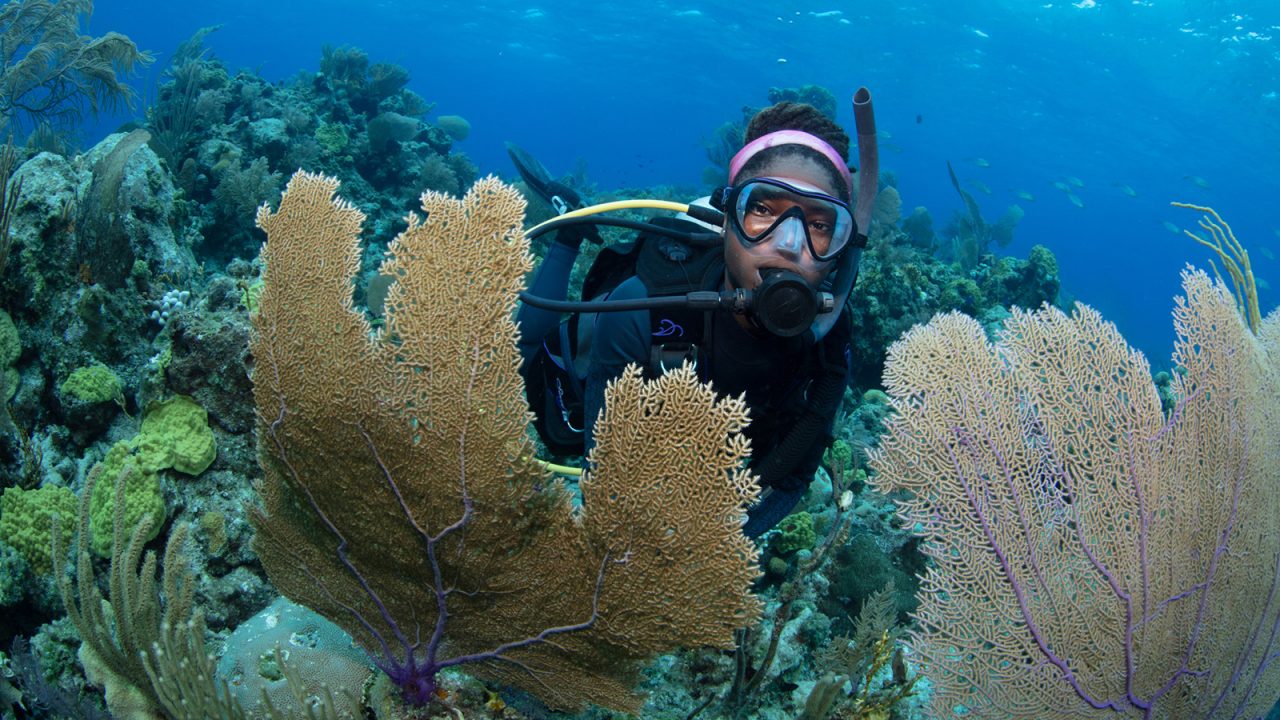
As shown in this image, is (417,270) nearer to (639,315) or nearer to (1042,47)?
(639,315)

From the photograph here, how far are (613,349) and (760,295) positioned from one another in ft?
2.66

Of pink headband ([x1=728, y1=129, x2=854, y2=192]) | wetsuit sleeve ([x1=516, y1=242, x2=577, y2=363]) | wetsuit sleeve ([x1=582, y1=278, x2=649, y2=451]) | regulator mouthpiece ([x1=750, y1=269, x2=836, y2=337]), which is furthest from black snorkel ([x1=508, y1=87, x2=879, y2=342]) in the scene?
wetsuit sleeve ([x1=516, y1=242, x2=577, y2=363])

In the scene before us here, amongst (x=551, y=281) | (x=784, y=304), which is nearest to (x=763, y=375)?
(x=784, y=304)

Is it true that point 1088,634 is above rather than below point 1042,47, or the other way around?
below

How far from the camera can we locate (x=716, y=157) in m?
20.8

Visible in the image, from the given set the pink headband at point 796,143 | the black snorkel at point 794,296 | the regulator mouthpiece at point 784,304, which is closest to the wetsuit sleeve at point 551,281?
the black snorkel at point 794,296

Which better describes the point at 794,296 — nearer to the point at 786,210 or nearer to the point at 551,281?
the point at 786,210

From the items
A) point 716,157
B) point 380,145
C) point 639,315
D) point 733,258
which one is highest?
point 716,157

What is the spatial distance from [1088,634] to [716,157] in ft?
65.4

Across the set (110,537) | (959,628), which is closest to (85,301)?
(110,537)

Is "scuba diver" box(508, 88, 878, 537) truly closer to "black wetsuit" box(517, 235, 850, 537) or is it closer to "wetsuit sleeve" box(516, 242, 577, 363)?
"black wetsuit" box(517, 235, 850, 537)

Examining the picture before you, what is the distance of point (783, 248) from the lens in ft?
9.98

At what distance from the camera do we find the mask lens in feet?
10.2

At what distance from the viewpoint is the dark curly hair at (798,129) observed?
3213 millimetres
